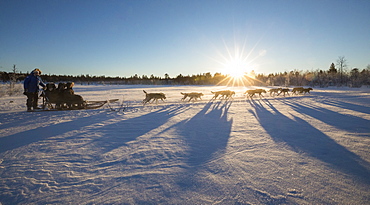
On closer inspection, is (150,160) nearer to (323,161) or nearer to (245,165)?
(245,165)

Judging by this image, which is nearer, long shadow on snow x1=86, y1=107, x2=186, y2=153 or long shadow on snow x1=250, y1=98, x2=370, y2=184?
long shadow on snow x1=250, y1=98, x2=370, y2=184

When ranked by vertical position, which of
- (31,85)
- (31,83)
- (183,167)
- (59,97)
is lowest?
(183,167)

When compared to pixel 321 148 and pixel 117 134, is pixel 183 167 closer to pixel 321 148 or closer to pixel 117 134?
pixel 117 134

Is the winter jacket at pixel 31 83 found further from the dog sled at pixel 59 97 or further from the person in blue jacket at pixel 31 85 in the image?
the dog sled at pixel 59 97

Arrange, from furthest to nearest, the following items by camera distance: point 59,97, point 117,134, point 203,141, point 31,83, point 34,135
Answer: point 59,97 → point 31,83 → point 117,134 → point 34,135 → point 203,141

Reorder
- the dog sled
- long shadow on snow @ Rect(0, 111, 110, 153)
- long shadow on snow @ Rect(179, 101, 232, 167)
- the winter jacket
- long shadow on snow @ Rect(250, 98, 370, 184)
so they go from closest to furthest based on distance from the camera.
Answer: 1. long shadow on snow @ Rect(250, 98, 370, 184)
2. long shadow on snow @ Rect(179, 101, 232, 167)
3. long shadow on snow @ Rect(0, 111, 110, 153)
4. the winter jacket
5. the dog sled

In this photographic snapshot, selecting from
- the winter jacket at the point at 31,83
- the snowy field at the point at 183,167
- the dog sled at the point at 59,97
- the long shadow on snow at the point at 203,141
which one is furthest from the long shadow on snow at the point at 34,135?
the winter jacket at the point at 31,83

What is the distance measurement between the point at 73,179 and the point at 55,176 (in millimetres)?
373

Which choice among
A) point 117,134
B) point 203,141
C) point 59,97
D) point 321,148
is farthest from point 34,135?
point 321,148

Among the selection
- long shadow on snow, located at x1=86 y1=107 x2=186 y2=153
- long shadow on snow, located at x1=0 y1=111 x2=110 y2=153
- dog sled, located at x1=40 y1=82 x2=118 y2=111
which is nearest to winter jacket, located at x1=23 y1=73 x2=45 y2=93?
dog sled, located at x1=40 y1=82 x2=118 y2=111

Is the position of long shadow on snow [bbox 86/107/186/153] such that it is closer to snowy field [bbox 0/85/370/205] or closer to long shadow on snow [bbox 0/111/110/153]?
snowy field [bbox 0/85/370/205]

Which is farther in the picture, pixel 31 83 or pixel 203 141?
pixel 31 83

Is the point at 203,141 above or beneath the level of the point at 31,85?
beneath

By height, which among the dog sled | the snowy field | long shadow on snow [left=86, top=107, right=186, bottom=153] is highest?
the dog sled
